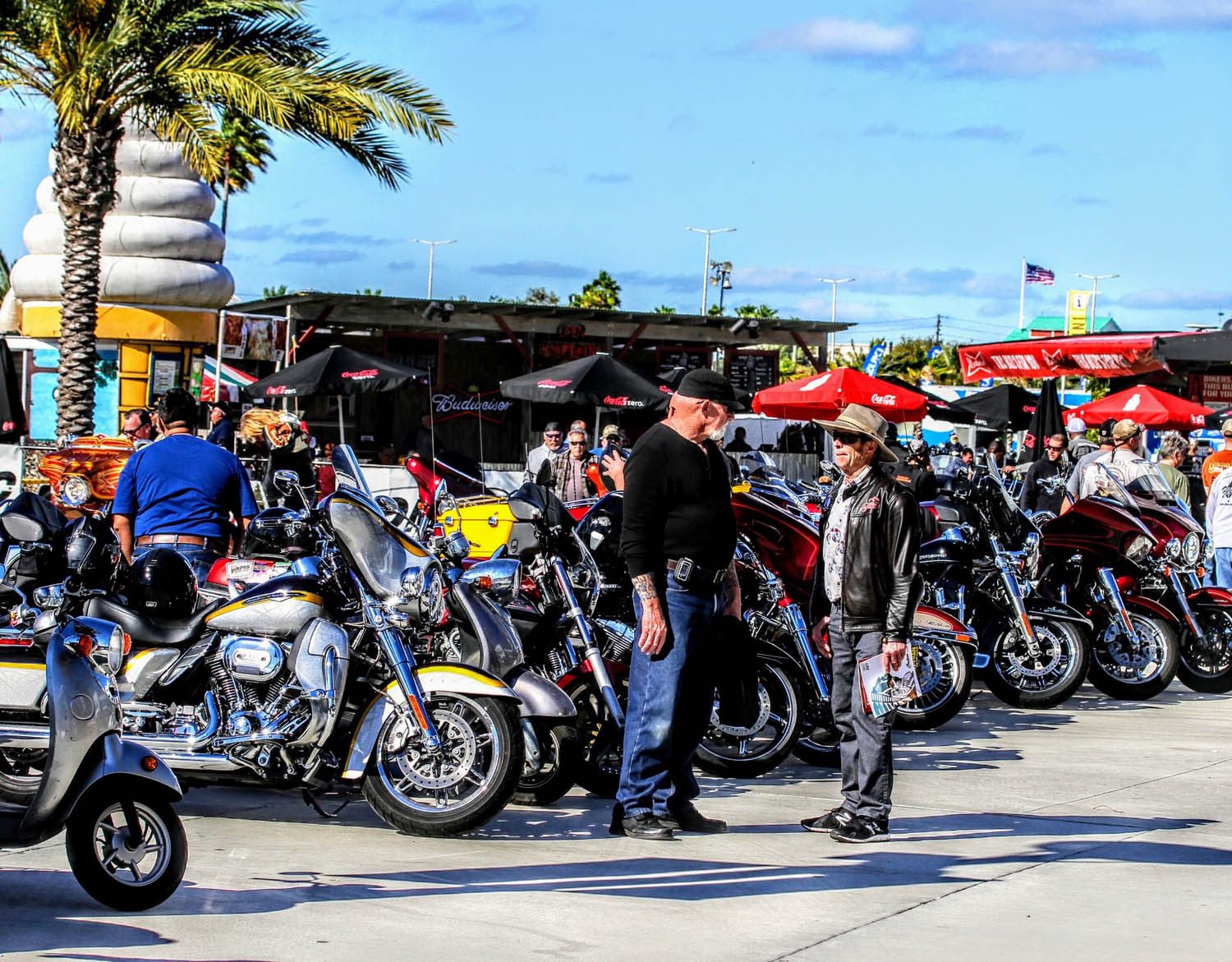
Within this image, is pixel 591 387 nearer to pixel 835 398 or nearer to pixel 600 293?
pixel 835 398

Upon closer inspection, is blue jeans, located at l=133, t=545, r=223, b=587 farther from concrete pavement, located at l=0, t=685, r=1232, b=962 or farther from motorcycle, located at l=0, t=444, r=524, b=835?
motorcycle, located at l=0, t=444, r=524, b=835

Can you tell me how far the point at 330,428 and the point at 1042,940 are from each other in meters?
28.7

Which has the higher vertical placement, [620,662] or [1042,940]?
[620,662]

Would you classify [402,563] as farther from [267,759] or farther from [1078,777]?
[1078,777]

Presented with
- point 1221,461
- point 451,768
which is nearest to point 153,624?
point 451,768

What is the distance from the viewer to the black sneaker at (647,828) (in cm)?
629

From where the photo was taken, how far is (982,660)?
1011cm

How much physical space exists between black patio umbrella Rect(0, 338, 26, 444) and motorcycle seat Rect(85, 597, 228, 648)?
1037cm

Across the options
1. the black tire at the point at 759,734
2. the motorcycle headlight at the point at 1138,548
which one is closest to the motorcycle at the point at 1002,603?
the motorcycle headlight at the point at 1138,548

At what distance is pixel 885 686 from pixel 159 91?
46.3 feet

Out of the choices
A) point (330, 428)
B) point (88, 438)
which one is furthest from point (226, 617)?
point (330, 428)

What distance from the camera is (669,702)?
6.30m

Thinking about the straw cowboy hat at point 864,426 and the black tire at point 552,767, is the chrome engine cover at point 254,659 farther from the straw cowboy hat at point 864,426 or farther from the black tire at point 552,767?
the straw cowboy hat at point 864,426

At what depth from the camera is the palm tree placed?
17219mm
